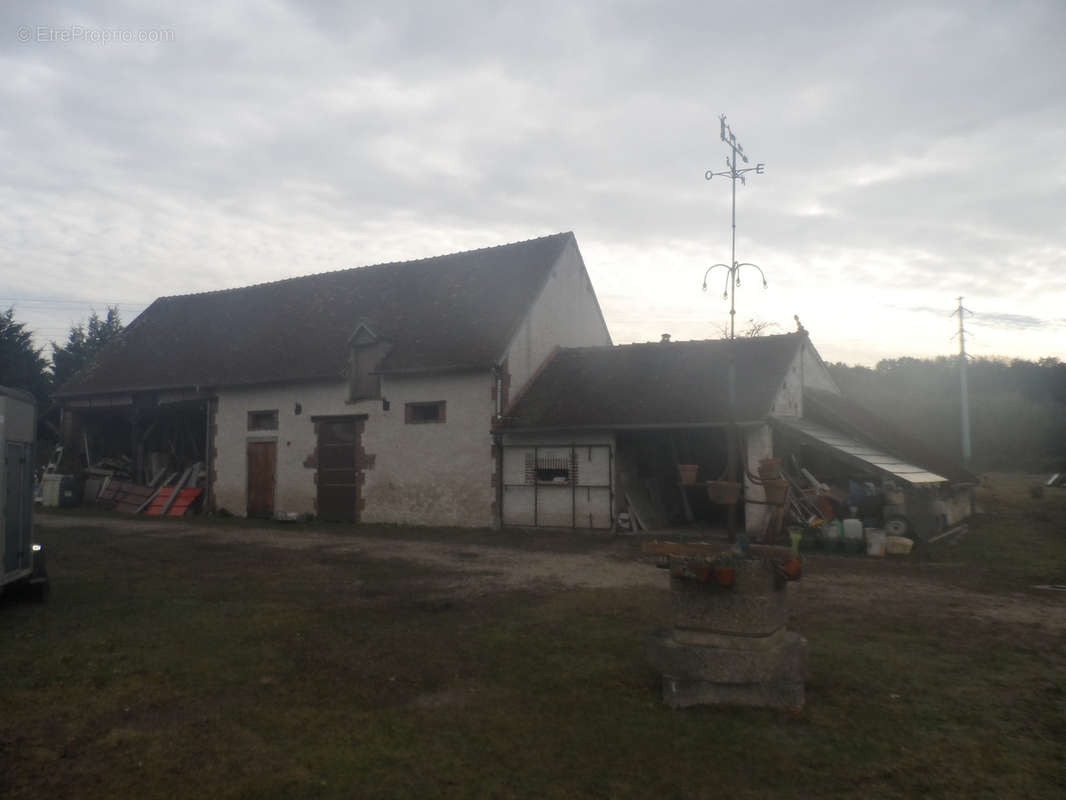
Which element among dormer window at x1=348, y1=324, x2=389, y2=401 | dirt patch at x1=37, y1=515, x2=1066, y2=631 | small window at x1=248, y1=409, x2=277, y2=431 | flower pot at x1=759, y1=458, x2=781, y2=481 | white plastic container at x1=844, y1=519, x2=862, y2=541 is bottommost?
dirt patch at x1=37, y1=515, x2=1066, y2=631

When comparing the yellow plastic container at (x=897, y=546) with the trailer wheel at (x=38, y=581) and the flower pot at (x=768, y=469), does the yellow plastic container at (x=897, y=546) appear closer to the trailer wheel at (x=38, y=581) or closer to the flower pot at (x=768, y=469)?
the flower pot at (x=768, y=469)

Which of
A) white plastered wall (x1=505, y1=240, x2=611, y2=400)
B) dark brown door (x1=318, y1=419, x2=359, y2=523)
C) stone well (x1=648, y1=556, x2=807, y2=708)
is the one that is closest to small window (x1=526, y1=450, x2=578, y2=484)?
white plastered wall (x1=505, y1=240, x2=611, y2=400)

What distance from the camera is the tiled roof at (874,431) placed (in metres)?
18.0

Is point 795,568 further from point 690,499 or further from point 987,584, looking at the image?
point 690,499

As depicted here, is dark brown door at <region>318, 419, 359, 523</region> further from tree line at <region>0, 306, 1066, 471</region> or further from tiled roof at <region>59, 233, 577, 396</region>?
tree line at <region>0, 306, 1066, 471</region>

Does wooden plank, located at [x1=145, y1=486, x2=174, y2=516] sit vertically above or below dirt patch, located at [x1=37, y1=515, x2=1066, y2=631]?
above

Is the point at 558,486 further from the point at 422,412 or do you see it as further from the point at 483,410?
the point at 422,412

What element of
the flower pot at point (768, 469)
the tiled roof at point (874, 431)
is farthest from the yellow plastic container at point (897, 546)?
the flower pot at point (768, 469)

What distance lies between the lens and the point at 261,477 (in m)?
21.6

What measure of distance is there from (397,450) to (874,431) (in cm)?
1275

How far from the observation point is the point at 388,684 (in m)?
6.09

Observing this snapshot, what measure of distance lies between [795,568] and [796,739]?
1244 millimetres

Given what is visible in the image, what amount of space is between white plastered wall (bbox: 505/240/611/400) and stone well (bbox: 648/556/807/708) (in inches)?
531

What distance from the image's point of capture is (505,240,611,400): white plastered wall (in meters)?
19.7
